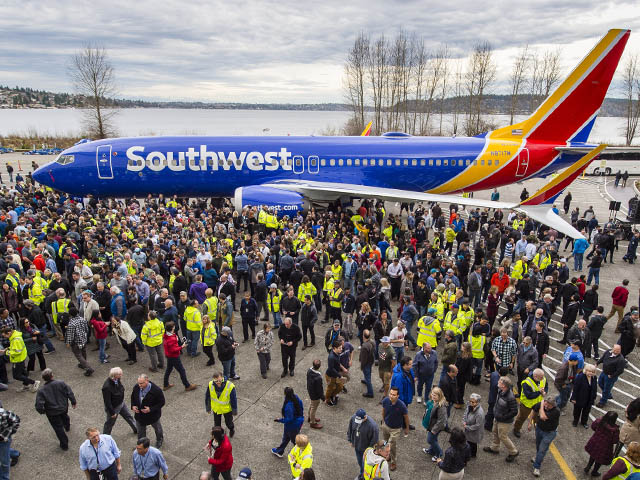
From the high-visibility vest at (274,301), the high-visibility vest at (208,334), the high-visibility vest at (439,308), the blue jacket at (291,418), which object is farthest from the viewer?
the high-visibility vest at (274,301)

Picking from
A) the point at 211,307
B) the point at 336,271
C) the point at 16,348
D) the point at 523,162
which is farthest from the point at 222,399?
the point at 523,162

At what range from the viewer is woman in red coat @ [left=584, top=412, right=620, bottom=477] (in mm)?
6328

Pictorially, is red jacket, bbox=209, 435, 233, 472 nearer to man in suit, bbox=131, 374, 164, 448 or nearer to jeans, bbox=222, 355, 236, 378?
man in suit, bbox=131, 374, 164, 448

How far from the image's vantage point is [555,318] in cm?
1220

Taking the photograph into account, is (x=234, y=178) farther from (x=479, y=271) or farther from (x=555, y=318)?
(x=555, y=318)

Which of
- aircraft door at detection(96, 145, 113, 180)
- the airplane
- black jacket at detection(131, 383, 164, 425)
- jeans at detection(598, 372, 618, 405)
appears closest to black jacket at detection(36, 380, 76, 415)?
black jacket at detection(131, 383, 164, 425)

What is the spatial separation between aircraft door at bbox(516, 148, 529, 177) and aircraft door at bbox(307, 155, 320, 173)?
924 centimetres

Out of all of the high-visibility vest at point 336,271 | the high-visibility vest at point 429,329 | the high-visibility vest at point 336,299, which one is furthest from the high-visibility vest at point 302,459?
the high-visibility vest at point 336,271

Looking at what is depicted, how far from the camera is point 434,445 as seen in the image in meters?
6.91

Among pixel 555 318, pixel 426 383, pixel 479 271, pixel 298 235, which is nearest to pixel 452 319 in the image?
pixel 426 383

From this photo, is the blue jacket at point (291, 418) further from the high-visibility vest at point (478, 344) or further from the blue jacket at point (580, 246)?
the blue jacket at point (580, 246)

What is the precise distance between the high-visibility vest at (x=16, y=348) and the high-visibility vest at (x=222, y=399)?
408 cm

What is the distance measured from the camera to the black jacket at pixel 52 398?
22.2ft

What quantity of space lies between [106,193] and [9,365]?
11.4 meters
